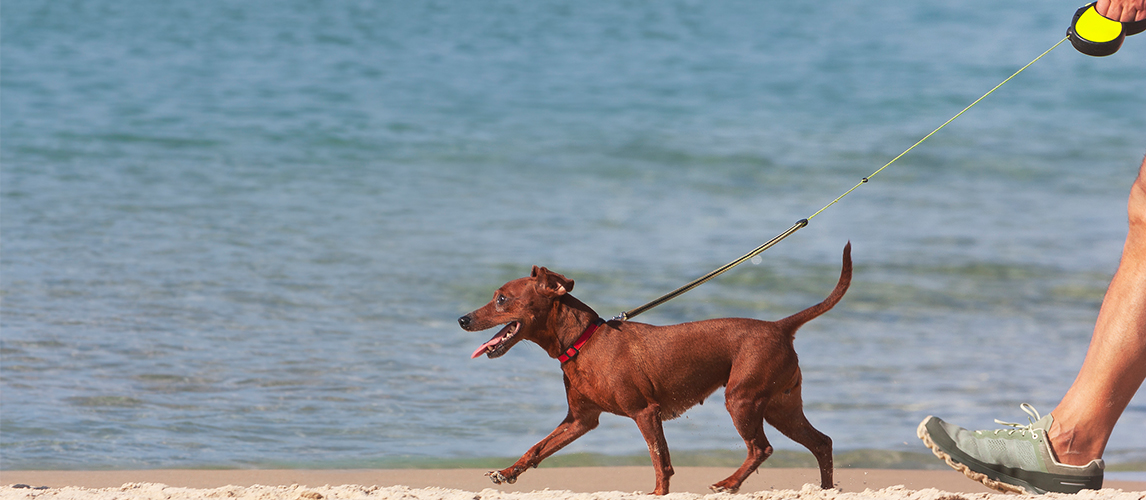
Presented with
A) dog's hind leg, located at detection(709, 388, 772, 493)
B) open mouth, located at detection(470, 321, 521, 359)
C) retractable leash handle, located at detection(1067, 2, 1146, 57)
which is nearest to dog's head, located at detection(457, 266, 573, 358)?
open mouth, located at detection(470, 321, 521, 359)

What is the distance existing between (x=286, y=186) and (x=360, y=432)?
6.45 metres

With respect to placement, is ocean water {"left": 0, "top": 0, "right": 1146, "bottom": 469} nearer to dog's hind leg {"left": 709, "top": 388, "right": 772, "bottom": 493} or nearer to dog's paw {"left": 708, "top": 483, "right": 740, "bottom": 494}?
dog's paw {"left": 708, "top": 483, "right": 740, "bottom": 494}

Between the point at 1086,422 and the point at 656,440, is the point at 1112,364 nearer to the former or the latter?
the point at 1086,422

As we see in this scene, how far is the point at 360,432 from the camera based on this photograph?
4.86 meters

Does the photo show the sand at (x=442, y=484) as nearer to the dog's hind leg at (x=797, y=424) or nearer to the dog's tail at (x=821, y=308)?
the dog's hind leg at (x=797, y=424)

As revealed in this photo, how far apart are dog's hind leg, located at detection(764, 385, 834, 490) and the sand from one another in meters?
0.09

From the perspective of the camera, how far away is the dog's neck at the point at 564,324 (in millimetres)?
3498

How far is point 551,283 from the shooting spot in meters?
3.50

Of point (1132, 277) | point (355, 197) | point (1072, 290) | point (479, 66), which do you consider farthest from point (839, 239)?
point (479, 66)

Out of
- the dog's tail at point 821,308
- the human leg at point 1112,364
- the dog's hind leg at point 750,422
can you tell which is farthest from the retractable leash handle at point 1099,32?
the dog's hind leg at point 750,422

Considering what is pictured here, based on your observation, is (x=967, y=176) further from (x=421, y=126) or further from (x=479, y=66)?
(x=479, y=66)

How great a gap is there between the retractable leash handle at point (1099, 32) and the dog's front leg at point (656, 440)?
5.68 feet

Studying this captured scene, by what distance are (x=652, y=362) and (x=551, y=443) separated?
1.39 ft

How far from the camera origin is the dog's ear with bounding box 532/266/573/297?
3.49m
